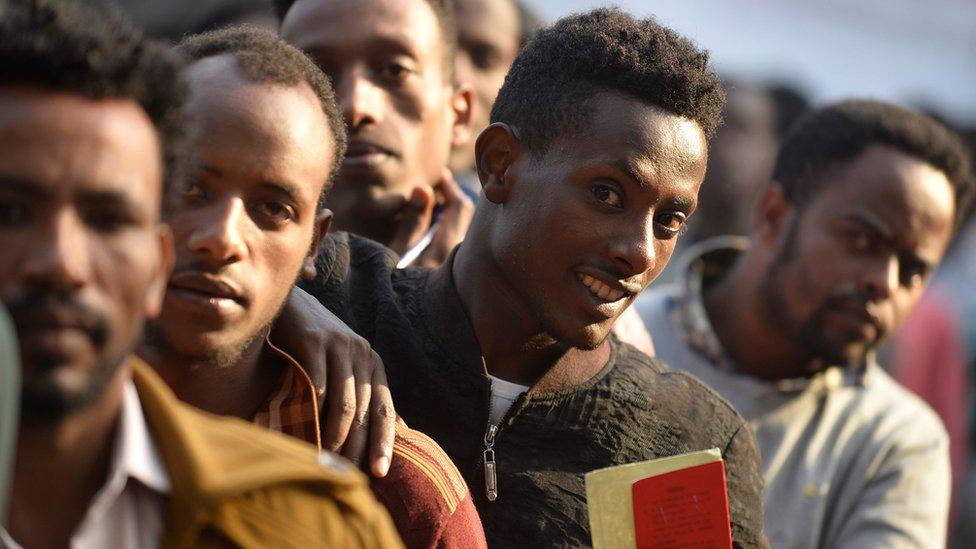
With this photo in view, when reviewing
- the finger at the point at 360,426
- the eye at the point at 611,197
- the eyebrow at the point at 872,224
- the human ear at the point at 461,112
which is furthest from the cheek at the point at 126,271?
the eyebrow at the point at 872,224

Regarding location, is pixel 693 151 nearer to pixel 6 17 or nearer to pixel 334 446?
pixel 334 446

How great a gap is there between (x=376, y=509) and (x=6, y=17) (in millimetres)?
896

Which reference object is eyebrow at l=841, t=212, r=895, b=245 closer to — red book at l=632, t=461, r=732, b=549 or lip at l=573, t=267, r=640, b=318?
lip at l=573, t=267, r=640, b=318

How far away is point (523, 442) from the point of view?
369 cm

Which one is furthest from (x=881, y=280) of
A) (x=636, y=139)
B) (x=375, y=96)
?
(x=636, y=139)

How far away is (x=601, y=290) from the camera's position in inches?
142

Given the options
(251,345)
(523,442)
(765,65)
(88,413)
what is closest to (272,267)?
(251,345)

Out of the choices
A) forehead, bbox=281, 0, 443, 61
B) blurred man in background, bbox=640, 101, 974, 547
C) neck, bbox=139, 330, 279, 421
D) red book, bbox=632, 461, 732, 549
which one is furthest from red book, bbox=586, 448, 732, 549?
blurred man in background, bbox=640, 101, 974, 547

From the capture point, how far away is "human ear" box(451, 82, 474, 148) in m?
5.23

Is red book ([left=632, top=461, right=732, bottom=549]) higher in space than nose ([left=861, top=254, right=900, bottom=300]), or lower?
higher

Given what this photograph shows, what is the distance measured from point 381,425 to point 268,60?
780mm

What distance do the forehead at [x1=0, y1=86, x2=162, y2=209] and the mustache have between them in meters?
0.14

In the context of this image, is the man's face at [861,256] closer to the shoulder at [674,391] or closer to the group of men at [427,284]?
the group of men at [427,284]

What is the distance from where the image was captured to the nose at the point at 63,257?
2.20 meters
